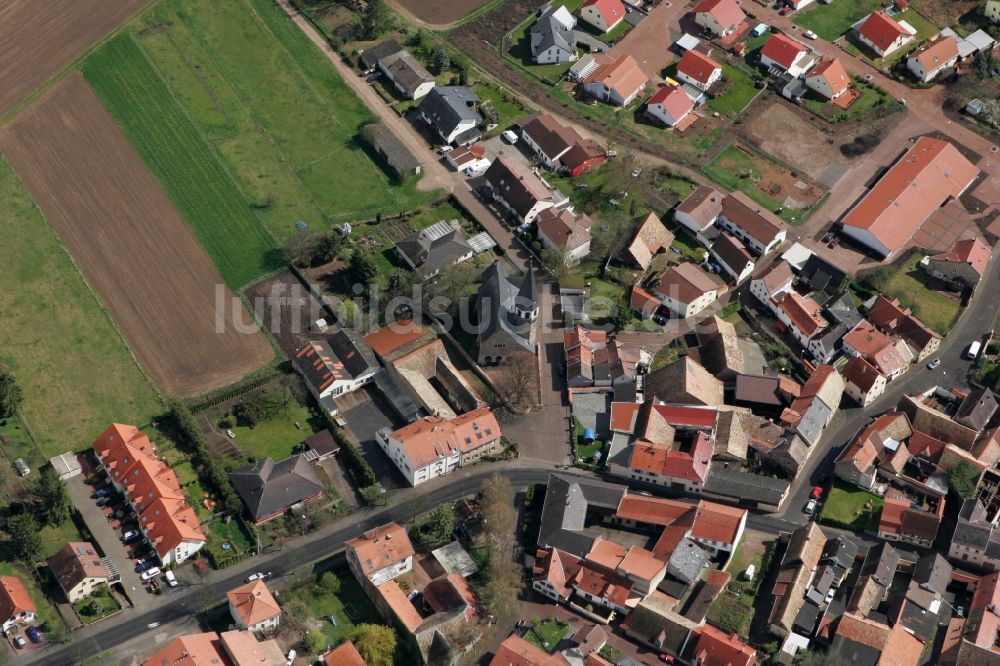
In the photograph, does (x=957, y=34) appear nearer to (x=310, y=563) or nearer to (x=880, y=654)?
(x=880, y=654)

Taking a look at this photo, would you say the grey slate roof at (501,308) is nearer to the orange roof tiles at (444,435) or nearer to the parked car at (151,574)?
the orange roof tiles at (444,435)

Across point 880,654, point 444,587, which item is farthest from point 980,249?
point 444,587

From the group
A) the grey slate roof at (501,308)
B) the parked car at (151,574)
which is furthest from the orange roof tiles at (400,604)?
the grey slate roof at (501,308)

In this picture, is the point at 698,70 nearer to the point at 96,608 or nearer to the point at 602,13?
the point at 602,13

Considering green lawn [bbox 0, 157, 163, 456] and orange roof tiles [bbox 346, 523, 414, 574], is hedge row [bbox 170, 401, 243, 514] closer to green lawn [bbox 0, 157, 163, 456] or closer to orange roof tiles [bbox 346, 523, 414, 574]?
green lawn [bbox 0, 157, 163, 456]

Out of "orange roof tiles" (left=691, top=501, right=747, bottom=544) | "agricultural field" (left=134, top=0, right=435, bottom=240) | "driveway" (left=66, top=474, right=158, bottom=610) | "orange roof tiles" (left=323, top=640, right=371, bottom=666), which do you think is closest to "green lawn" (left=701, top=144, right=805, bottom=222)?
"agricultural field" (left=134, top=0, right=435, bottom=240)

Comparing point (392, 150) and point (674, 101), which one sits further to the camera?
point (674, 101)

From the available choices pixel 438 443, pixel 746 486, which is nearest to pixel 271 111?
pixel 438 443
